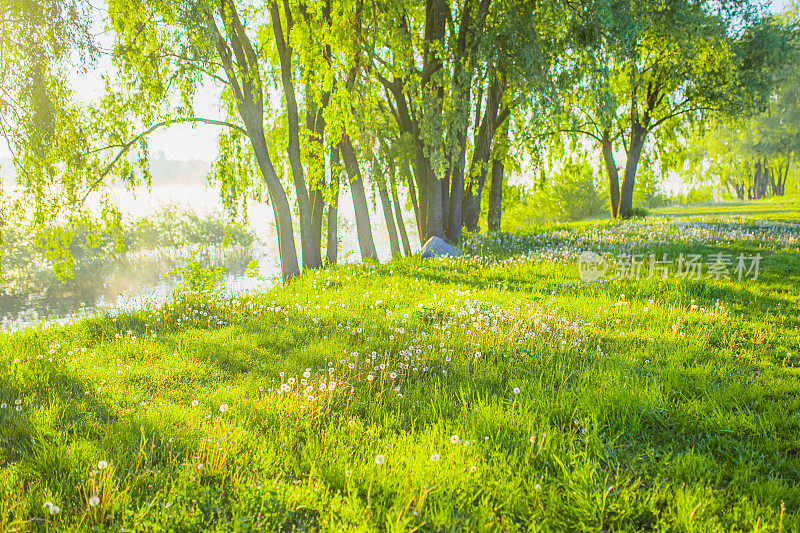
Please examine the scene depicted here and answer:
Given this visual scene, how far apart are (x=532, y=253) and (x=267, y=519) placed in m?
9.45

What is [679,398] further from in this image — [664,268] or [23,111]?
[23,111]

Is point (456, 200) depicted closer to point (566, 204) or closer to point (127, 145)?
point (127, 145)

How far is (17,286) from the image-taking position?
59906mm

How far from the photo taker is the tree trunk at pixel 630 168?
21469 millimetres

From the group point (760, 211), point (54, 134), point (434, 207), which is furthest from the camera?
point (760, 211)

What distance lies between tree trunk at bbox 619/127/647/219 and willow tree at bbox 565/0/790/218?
0.05 m

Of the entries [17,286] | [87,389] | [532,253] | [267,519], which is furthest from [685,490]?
→ [17,286]

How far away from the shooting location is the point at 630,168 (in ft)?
71.5

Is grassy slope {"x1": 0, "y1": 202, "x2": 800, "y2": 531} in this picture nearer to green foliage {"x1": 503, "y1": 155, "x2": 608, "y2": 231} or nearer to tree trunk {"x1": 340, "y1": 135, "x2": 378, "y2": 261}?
tree trunk {"x1": 340, "y1": 135, "x2": 378, "y2": 261}

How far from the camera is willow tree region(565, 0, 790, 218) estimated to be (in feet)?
34.8

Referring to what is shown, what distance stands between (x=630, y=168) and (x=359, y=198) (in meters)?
14.6

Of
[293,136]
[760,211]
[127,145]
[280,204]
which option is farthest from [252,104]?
[760,211]

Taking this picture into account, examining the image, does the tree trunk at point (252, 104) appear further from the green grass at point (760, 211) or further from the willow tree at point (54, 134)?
the green grass at point (760, 211)

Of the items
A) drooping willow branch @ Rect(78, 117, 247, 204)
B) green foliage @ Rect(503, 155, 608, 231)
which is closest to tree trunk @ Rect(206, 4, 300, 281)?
drooping willow branch @ Rect(78, 117, 247, 204)
